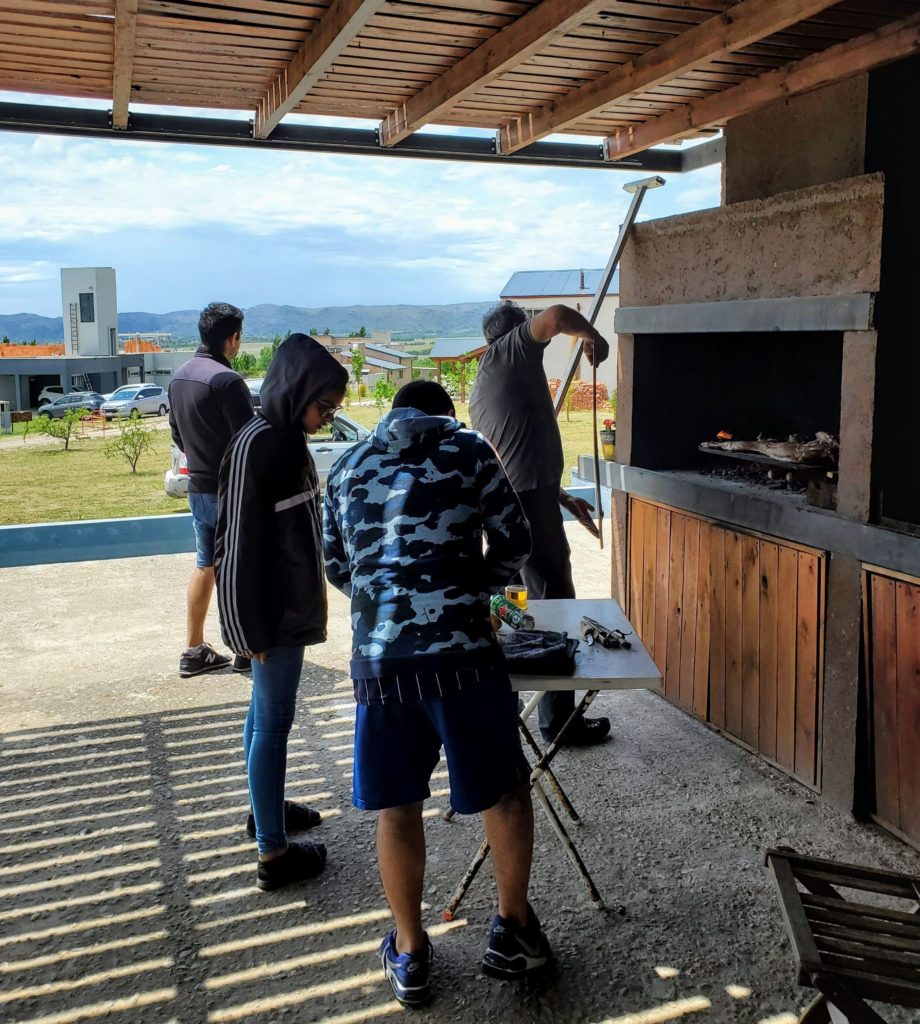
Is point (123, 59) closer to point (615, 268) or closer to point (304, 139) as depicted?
point (304, 139)

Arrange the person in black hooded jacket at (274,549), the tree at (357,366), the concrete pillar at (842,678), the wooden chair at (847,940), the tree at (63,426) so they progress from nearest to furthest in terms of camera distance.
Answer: the wooden chair at (847,940) → the person in black hooded jacket at (274,549) → the concrete pillar at (842,678) → the tree at (63,426) → the tree at (357,366)

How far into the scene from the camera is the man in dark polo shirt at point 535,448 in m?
4.31

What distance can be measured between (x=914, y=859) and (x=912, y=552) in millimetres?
1133

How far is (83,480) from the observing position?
22.2m

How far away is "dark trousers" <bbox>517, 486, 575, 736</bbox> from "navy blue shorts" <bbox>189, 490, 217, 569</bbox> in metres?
1.93

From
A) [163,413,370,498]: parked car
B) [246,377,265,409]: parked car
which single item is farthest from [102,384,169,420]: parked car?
[163,413,370,498]: parked car

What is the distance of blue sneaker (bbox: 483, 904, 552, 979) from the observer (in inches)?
108

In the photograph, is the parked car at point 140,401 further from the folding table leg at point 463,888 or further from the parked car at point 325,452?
the folding table leg at point 463,888

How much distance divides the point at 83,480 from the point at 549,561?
66.5ft

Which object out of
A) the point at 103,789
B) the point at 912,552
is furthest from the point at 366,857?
the point at 912,552

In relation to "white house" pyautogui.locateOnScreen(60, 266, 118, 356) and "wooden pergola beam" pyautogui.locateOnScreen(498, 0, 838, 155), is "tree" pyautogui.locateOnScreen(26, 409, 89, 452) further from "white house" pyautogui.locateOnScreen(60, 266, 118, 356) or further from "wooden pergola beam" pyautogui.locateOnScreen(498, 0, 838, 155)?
"white house" pyautogui.locateOnScreen(60, 266, 118, 356)

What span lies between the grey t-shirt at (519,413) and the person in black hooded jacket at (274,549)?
53.5 inches

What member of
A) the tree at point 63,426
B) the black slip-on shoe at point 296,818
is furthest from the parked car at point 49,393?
the black slip-on shoe at point 296,818

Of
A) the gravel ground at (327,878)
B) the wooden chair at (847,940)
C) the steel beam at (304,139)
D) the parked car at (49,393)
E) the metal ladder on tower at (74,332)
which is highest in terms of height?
the metal ladder on tower at (74,332)
